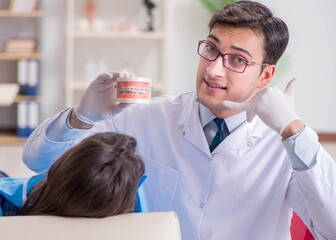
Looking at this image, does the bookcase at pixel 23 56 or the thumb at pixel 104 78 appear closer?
the thumb at pixel 104 78

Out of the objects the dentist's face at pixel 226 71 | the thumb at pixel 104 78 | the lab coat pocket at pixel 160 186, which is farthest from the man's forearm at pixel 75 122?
the dentist's face at pixel 226 71

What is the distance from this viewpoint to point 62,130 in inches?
62.5

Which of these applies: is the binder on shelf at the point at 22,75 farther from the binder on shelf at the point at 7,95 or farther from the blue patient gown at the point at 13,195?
the blue patient gown at the point at 13,195

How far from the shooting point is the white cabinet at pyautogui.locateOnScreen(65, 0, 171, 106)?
16.4 ft

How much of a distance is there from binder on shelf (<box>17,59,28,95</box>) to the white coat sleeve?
398 cm

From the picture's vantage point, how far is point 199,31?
204 inches

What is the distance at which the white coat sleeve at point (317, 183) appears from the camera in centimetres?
132

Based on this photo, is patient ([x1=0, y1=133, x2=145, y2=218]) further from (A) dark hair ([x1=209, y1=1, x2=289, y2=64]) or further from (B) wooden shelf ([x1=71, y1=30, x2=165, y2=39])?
(B) wooden shelf ([x1=71, y1=30, x2=165, y2=39])

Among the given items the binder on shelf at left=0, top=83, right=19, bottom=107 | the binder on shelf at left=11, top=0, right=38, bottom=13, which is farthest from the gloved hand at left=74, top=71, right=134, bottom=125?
the binder on shelf at left=11, top=0, right=38, bottom=13

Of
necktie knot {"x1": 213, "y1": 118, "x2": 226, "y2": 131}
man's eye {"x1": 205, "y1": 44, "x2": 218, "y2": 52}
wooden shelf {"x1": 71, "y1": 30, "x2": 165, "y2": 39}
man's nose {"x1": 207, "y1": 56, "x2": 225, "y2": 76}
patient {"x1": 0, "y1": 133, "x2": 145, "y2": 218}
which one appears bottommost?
wooden shelf {"x1": 71, "y1": 30, "x2": 165, "y2": 39}

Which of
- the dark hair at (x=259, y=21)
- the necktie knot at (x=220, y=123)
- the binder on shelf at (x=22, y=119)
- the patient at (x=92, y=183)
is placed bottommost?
the binder on shelf at (x=22, y=119)

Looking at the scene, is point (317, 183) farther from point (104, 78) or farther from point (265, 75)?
point (104, 78)

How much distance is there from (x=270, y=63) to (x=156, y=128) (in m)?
0.38

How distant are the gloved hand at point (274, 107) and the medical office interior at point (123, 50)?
359cm
